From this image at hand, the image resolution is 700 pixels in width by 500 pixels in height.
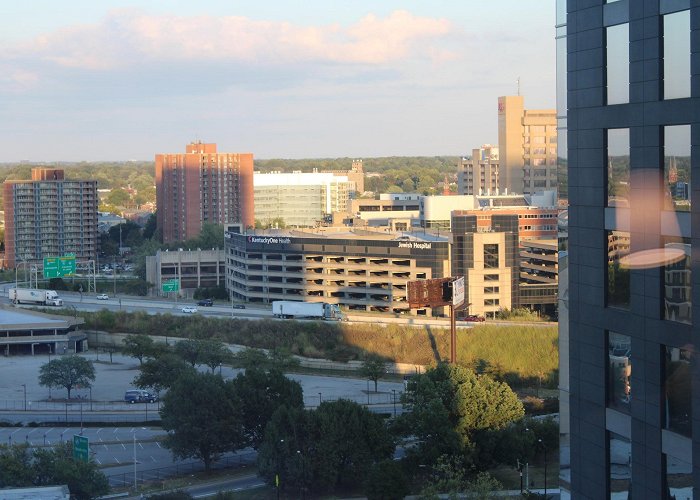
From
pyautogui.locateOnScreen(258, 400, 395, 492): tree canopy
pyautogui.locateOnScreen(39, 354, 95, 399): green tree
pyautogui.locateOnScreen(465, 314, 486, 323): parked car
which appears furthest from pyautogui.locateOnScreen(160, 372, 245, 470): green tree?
pyautogui.locateOnScreen(465, 314, 486, 323): parked car

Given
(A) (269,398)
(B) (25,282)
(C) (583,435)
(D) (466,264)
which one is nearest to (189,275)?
(B) (25,282)

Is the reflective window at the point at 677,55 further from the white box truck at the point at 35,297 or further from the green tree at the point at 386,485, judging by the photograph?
the white box truck at the point at 35,297

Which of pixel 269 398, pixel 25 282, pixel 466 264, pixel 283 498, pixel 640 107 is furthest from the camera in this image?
pixel 25 282

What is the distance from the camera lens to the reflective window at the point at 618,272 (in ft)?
19.5

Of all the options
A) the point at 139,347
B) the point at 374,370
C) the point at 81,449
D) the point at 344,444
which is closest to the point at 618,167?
the point at 344,444

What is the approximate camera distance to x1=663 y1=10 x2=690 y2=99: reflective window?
537cm

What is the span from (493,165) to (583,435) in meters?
106

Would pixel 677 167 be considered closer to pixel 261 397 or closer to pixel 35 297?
pixel 261 397

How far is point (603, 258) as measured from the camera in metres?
6.15

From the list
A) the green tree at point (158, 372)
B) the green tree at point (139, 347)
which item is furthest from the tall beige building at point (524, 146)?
the green tree at point (158, 372)

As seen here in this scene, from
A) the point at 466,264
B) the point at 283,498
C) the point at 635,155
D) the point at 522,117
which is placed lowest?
the point at 283,498

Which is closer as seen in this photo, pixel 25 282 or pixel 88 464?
pixel 88 464

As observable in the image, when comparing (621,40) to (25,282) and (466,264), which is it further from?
(25,282)

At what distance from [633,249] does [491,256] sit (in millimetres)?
48716
